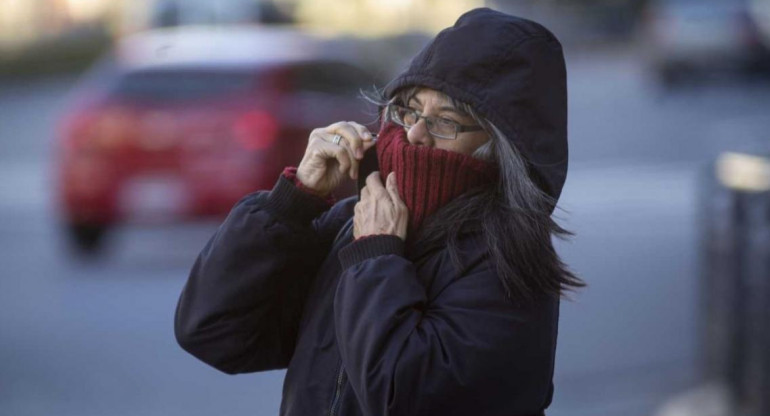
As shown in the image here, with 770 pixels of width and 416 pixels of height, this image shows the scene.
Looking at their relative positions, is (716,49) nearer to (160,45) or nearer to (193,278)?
(160,45)

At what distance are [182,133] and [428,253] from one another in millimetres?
7397

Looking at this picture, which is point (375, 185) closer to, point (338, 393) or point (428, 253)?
point (428, 253)

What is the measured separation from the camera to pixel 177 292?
8992 millimetres

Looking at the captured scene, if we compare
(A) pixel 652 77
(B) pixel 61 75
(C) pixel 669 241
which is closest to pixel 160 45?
(C) pixel 669 241

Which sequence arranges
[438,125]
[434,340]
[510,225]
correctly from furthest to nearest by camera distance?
[438,125] < [510,225] < [434,340]

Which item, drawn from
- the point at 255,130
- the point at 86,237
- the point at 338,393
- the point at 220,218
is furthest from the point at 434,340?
the point at 86,237

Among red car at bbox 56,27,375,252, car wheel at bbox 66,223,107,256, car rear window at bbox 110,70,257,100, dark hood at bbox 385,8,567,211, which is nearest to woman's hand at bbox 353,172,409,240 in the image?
dark hood at bbox 385,8,567,211

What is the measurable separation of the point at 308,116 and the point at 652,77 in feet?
59.2

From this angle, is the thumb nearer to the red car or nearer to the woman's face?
the woman's face

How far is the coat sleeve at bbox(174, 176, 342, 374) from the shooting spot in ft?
8.68

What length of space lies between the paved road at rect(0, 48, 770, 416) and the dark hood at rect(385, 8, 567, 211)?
30 cm

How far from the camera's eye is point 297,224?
8.80 ft

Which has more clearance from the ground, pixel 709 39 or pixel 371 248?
pixel 371 248

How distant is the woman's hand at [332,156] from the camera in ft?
8.61
